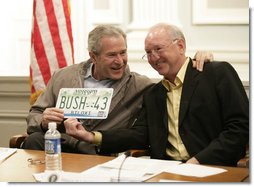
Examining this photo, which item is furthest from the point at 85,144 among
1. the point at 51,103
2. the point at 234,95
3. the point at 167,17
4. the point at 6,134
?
the point at 6,134

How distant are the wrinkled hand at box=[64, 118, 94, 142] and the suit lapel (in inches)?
21.8

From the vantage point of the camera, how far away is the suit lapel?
3.28 m

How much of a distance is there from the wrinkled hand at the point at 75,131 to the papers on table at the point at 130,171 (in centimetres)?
53

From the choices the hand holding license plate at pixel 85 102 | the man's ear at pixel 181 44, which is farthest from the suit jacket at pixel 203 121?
the hand holding license plate at pixel 85 102

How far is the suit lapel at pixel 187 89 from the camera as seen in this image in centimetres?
328

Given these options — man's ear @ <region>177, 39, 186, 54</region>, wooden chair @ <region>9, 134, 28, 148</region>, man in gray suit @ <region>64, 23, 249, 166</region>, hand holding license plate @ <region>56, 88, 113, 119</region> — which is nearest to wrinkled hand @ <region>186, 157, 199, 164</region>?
man in gray suit @ <region>64, 23, 249, 166</region>

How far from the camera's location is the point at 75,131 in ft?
10.8

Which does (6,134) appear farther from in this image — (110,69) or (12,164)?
(12,164)

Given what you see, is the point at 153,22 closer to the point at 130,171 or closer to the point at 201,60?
the point at 201,60

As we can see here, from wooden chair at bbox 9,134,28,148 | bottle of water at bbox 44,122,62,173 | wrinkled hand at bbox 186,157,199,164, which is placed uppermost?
bottle of water at bbox 44,122,62,173

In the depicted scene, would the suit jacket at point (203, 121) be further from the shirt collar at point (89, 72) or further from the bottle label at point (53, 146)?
the bottle label at point (53, 146)

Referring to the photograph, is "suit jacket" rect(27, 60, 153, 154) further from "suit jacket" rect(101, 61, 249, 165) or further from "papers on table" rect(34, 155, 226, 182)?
"papers on table" rect(34, 155, 226, 182)

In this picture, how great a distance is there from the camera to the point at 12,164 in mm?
2887

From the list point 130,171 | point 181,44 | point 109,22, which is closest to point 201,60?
point 181,44
